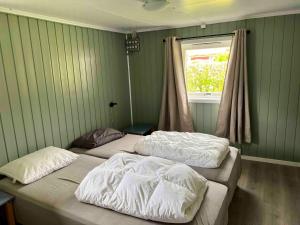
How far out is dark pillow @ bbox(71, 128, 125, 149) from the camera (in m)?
3.10

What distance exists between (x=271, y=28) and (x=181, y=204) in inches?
113

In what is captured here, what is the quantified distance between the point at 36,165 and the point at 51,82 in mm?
1095

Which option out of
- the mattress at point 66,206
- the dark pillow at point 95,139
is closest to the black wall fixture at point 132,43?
the dark pillow at point 95,139

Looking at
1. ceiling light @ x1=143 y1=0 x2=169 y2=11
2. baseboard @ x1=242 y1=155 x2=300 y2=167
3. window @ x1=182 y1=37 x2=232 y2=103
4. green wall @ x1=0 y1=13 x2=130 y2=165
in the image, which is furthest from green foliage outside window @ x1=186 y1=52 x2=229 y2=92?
ceiling light @ x1=143 y1=0 x2=169 y2=11

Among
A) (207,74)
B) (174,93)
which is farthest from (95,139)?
(207,74)

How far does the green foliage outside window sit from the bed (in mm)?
1382

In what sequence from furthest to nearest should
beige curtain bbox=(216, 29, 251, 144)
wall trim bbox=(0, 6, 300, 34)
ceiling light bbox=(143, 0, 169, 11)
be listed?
beige curtain bbox=(216, 29, 251, 144)
wall trim bbox=(0, 6, 300, 34)
ceiling light bbox=(143, 0, 169, 11)

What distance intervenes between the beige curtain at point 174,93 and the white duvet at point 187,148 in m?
0.95

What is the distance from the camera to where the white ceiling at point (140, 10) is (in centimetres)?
224

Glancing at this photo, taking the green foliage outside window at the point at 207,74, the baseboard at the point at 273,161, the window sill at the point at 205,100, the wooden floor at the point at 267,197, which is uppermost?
the green foliage outside window at the point at 207,74

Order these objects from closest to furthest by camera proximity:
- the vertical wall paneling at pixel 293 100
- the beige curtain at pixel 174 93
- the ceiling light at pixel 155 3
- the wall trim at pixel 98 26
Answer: the ceiling light at pixel 155 3, the wall trim at pixel 98 26, the vertical wall paneling at pixel 293 100, the beige curtain at pixel 174 93

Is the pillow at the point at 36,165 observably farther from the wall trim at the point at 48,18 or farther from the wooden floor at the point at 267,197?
the wooden floor at the point at 267,197

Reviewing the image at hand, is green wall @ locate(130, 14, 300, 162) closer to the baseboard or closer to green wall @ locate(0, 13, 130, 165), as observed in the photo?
the baseboard

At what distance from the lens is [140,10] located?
2.57 m
